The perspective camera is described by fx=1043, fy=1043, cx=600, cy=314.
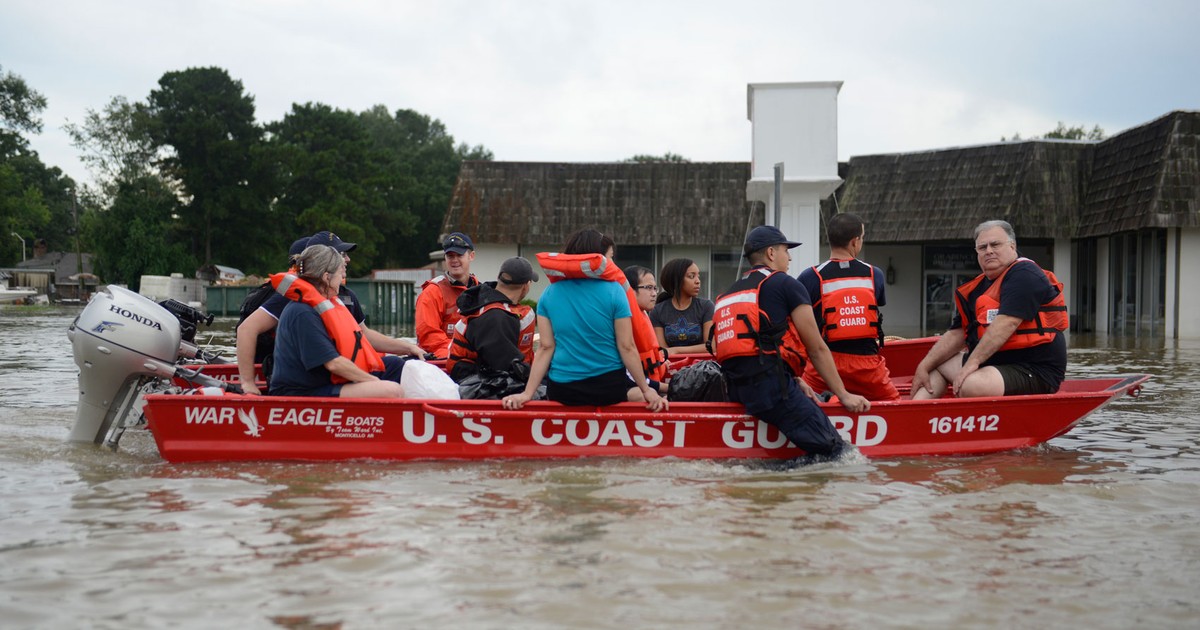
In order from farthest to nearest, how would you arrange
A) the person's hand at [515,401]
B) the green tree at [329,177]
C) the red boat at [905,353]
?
1. the green tree at [329,177]
2. the red boat at [905,353]
3. the person's hand at [515,401]

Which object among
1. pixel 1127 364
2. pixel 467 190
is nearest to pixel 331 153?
pixel 467 190

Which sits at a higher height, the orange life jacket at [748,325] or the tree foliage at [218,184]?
the tree foliage at [218,184]

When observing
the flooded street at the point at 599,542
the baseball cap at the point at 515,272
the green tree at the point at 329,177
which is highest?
the green tree at the point at 329,177

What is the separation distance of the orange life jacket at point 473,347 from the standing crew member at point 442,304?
122 cm

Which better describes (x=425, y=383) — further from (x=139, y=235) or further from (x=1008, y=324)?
(x=139, y=235)

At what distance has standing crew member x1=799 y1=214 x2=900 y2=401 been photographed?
7.11 m

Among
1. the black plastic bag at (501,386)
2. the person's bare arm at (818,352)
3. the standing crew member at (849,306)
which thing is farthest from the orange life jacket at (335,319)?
the standing crew member at (849,306)

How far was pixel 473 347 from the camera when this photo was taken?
761 centimetres

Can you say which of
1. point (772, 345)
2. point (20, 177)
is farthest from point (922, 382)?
point (20, 177)

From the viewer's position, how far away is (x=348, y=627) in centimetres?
381

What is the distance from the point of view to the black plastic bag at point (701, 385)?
7312mm

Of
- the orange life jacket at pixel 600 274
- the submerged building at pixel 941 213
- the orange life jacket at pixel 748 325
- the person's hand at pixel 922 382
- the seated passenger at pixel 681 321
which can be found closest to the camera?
the orange life jacket at pixel 600 274

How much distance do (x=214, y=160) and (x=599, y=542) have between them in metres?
49.9

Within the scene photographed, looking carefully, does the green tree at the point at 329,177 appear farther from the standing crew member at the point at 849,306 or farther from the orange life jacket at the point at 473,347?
the standing crew member at the point at 849,306
